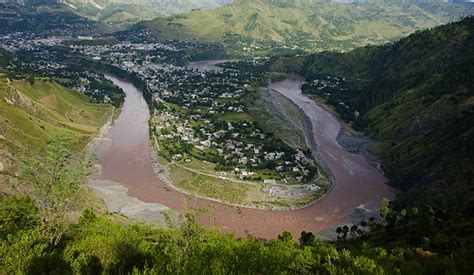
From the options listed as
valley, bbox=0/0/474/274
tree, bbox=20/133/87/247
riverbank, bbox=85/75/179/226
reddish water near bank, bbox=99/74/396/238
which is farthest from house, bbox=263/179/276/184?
tree, bbox=20/133/87/247

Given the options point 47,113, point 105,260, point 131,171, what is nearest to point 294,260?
point 105,260

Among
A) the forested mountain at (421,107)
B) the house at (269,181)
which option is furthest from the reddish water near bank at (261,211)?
the house at (269,181)

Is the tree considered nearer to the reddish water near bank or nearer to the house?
the reddish water near bank

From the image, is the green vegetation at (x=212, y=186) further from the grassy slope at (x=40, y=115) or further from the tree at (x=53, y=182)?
the tree at (x=53, y=182)

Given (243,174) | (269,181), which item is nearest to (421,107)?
(269,181)

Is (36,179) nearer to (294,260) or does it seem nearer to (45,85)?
(294,260)

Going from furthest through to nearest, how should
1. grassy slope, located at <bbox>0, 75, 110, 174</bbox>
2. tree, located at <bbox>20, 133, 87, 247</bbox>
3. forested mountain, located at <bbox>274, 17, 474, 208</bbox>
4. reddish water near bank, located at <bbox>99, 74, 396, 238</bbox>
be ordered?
1. grassy slope, located at <bbox>0, 75, 110, 174</bbox>
2. forested mountain, located at <bbox>274, 17, 474, 208</bbox>
3. reddish water near bank, located at <bbox>99, 74, 396, 238</bbox>
4. tree, located at <bbox>20, 133, 87, 247</bbox>
